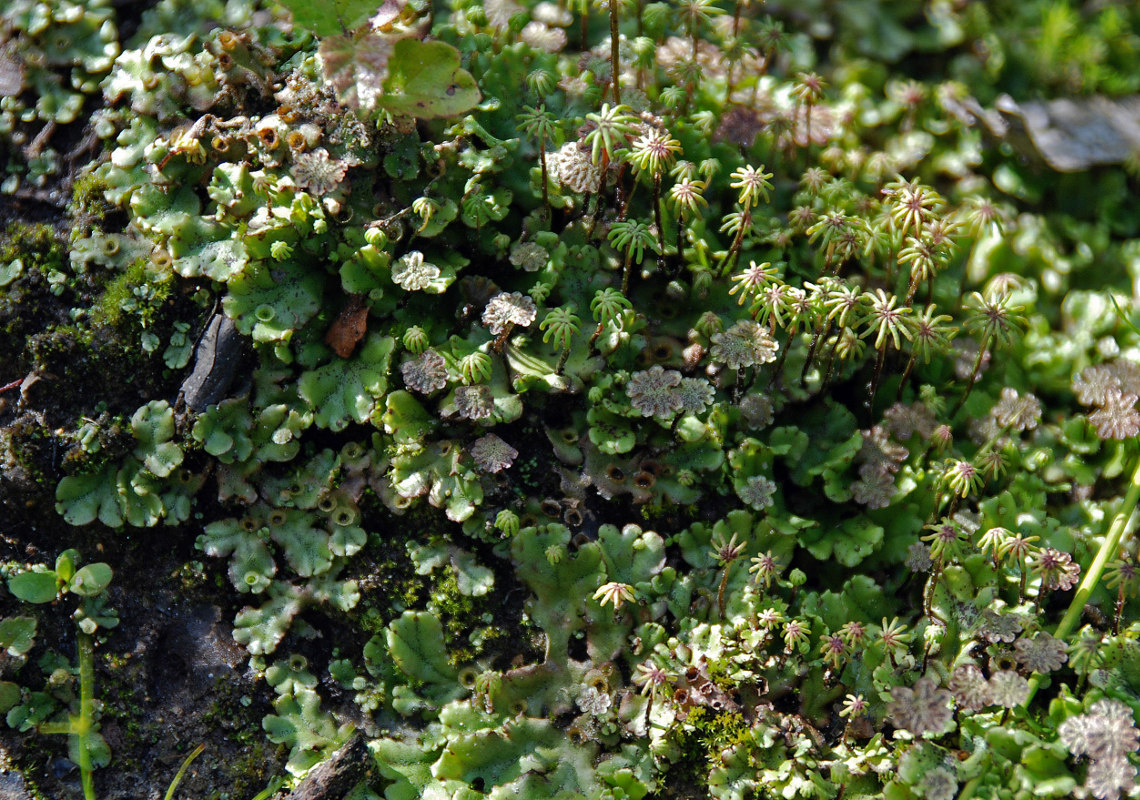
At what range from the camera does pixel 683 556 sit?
130 inches

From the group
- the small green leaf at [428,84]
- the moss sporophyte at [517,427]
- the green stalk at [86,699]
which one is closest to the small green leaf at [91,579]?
the moss sporophyte at [517,427]

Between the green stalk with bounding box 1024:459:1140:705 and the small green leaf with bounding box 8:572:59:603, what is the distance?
135 inches

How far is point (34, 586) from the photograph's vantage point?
3141mm

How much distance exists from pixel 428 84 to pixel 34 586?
234 cm

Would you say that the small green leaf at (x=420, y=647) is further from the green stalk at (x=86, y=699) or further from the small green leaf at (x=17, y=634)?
the small green leaf at (x=17, y=634)

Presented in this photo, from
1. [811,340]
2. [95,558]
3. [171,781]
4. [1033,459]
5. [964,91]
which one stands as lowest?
[171,781]

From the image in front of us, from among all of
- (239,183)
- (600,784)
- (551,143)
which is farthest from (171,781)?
(551,143)

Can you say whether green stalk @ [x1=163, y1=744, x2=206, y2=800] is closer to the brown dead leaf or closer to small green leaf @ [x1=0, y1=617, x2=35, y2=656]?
small green leaf @ [x1=0, y1=617, x2=35, y2=656]

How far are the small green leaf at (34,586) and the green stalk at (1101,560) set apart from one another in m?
3.43

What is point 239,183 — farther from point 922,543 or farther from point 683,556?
point 922,543

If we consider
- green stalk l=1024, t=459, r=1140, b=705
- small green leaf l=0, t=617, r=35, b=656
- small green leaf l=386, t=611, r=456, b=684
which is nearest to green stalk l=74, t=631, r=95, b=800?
small green leaf l=0, t=617, r=35, b=656

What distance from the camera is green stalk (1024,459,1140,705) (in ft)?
9.89

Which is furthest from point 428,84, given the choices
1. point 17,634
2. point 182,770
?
point 182,770

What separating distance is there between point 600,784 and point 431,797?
1.90 feet
